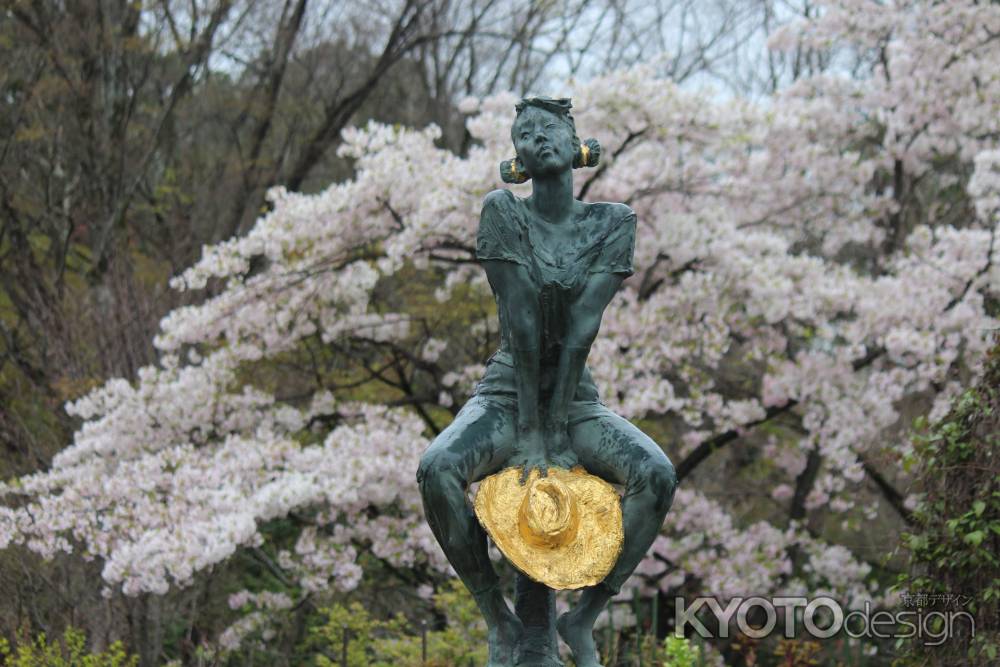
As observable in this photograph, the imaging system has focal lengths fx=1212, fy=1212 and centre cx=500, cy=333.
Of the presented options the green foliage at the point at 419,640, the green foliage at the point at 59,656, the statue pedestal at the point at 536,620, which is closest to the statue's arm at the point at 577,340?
the statue pedestal at the point at 536,620

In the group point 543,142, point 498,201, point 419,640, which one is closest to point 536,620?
point 498,201

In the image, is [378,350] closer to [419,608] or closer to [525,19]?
[419,608]

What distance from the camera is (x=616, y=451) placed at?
4660mm

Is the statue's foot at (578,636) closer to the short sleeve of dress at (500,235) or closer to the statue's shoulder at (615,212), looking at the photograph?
the short sleeve of dress at (500,235)

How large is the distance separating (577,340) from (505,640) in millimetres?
1187

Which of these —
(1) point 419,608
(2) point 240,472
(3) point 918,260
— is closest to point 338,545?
(2) point 240,472

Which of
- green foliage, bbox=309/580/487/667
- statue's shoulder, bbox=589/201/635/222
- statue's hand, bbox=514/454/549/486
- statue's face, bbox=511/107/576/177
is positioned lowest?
statue's hand, bbox=514/454/549/486

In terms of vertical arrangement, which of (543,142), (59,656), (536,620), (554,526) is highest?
(543,142)

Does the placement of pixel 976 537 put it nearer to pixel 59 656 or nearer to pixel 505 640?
pixel 505 640

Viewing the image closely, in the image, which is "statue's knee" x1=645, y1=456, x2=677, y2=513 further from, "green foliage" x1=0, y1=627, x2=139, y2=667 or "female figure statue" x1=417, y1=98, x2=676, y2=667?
"green foliage" x1=0, y1=627, x2=139, y2=667

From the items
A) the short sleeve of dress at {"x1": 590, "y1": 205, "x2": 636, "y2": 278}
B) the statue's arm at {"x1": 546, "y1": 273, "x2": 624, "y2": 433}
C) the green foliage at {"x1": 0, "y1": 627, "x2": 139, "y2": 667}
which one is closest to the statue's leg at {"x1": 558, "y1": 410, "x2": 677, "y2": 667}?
the statue's arm at {"x1": 546, "y1": 273, "x2": 624, "y2": 433}

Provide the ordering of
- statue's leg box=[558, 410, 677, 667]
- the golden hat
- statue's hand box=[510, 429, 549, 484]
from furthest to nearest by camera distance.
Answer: statue's hand box=[510, 429, 549, 484] < statue's leg box=[558, 410, 677, 667] < the golden hat

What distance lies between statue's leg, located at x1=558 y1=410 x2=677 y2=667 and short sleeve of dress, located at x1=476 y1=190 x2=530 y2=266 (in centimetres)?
76

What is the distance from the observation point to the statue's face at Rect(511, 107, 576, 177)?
4797mm
